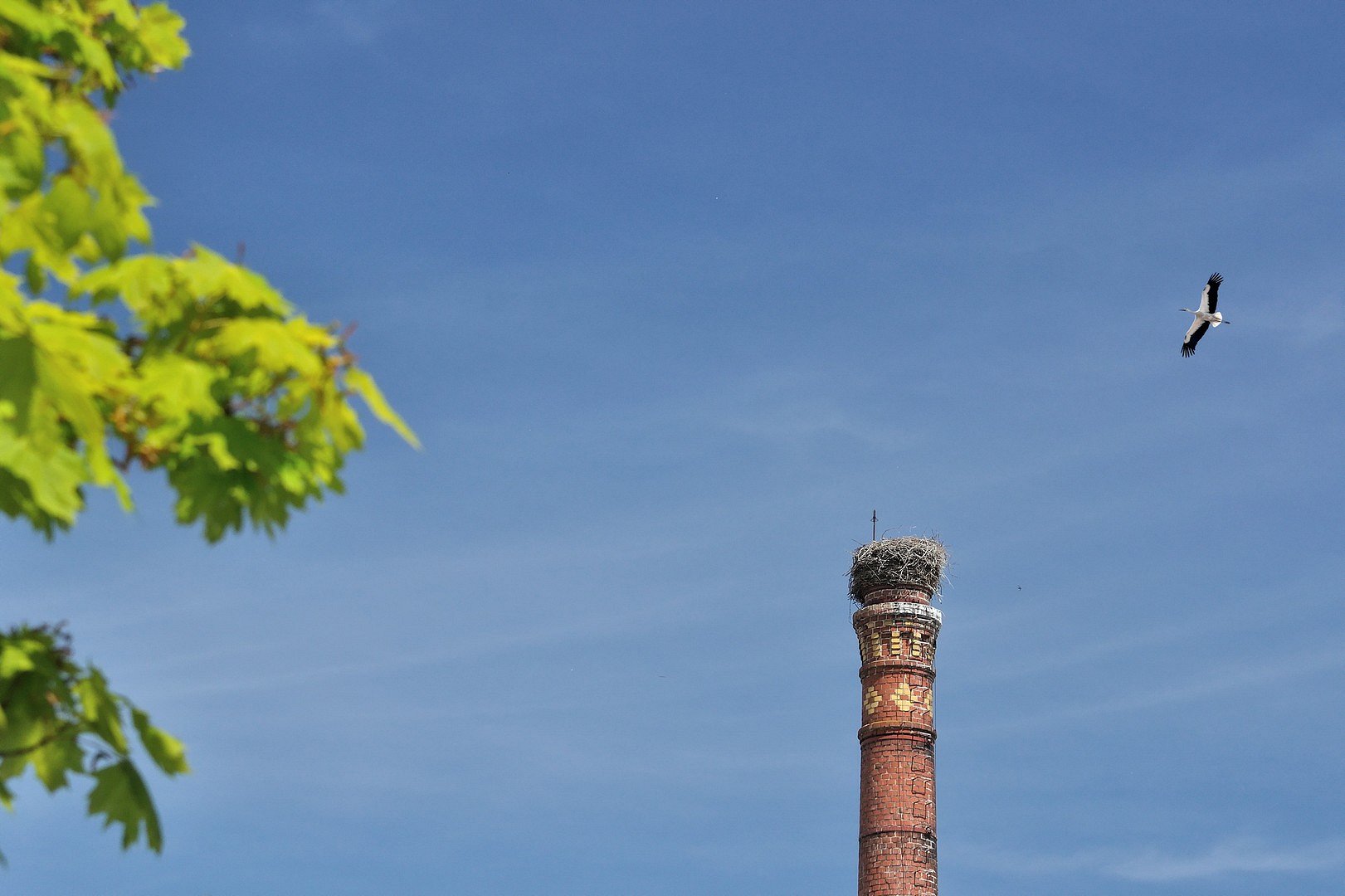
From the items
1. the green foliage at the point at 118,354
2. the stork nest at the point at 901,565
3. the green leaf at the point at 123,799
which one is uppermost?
the stork nest at the point at 901,565

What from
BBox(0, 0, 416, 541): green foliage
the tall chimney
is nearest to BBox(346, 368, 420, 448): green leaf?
BBox(0, 0, 416, 541): green foliage

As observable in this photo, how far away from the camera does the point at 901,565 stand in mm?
26516

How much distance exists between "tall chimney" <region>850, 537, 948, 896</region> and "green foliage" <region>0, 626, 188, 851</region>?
69.0 feet

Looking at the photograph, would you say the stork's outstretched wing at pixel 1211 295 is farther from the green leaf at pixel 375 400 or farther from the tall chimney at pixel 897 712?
the green leaf at pixel 375 400

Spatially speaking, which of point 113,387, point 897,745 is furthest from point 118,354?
point 897,745

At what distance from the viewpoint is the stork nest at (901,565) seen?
2650 cm

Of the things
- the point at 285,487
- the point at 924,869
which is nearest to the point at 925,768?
the point at 924,869

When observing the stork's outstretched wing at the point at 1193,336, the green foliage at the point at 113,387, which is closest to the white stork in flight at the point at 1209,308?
the stork's outstretched wing at the point at 1193,336

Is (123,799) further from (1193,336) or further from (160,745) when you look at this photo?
(1193,336)

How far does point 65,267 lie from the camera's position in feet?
16.0

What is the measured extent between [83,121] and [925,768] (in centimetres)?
2231

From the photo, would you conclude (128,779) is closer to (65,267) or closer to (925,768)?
(65,267)

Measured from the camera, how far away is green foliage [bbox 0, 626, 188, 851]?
4.68 metres

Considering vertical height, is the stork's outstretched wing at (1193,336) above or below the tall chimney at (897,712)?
above
